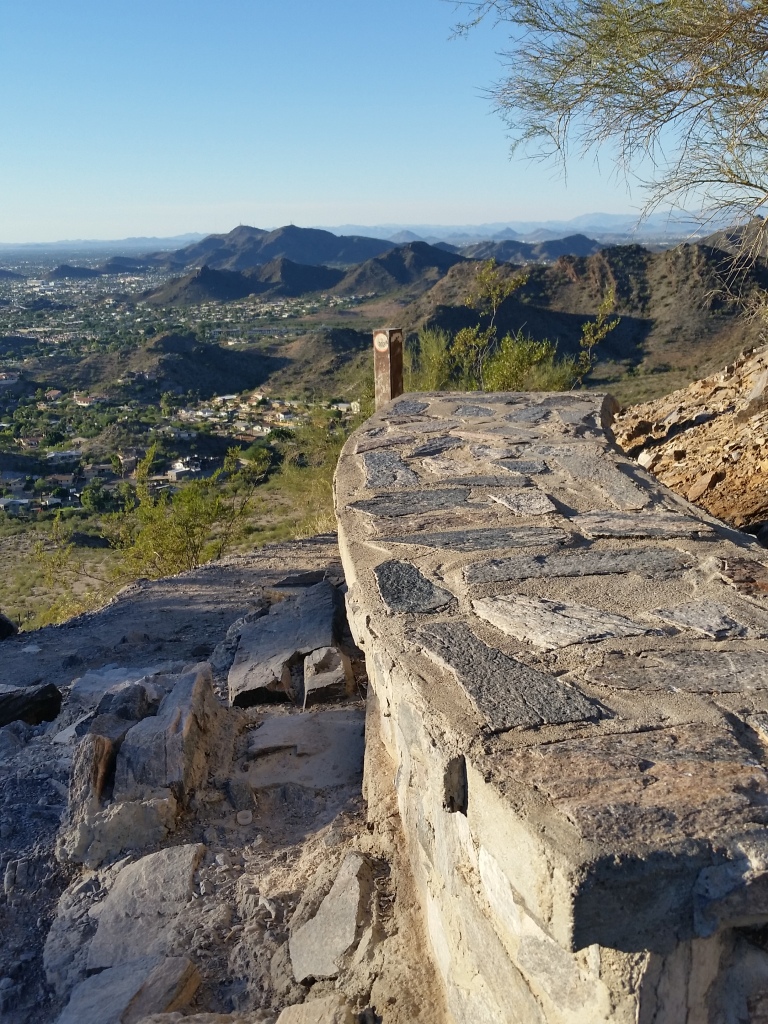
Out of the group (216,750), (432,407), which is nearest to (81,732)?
(216,750)

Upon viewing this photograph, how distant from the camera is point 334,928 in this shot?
2.21 metres

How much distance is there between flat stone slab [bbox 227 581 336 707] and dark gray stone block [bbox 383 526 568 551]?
111cm

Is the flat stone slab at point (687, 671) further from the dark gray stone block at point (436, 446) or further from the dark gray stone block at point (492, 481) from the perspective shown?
the dark gray stone block at point (436, 446)

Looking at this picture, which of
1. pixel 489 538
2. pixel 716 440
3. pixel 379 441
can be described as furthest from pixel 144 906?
pixel 716 440

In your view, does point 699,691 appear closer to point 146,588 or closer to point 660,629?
point 660,629

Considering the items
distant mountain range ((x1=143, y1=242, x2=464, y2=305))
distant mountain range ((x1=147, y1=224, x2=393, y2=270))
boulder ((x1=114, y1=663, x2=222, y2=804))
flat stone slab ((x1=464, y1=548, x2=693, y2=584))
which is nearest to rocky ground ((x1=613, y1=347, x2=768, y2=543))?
flat stone slab ((x1=464, y1=548, x2=693, y2=584))

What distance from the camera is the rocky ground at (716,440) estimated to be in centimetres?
559

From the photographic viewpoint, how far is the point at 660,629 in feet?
7.38

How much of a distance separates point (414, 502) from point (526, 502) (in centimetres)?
49

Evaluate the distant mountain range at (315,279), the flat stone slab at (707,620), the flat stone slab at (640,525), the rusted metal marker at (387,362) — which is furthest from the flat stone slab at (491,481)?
the distant mountain range at (315,279)

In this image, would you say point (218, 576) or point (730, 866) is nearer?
point (730, 866)

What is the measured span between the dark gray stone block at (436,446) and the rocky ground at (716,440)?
6.15 ft

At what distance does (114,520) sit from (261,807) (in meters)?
9.51

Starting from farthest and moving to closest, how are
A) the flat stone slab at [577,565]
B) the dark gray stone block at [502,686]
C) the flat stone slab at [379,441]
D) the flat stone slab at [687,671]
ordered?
the flat stone slab at [379,441] < the flat stone slab at [577,565] < the flat stone slab at [687,671] < the dark gray stone block at [502,686]
